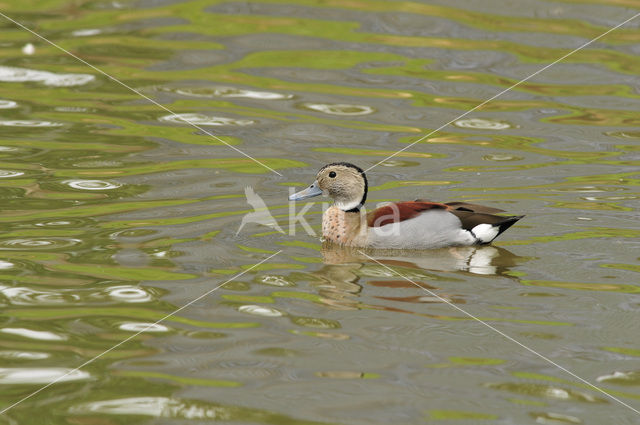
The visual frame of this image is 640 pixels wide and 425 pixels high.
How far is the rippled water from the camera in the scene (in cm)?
691

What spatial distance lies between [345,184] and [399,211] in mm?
960

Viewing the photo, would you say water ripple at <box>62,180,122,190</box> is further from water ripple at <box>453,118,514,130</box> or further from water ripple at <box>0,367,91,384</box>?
water ripple at <box>453,118,514,130</box>

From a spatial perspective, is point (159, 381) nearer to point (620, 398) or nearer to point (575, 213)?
point (620, 398)

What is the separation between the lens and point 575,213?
10508mm

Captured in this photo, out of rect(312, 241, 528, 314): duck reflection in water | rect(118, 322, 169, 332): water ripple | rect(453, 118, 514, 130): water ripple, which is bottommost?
rect(118, 322, 169, 332): water ripple

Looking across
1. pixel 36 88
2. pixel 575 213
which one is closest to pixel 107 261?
pixel 575 213

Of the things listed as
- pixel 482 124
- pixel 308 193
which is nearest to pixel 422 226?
pixel 308 193

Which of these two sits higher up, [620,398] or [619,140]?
[619,140]

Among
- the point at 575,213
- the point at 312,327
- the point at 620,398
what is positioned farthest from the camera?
the point at 575,213

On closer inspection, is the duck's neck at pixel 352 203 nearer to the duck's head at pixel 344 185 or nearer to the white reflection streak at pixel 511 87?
the duck's head at pixel 344 185

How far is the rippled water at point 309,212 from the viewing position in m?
6.91

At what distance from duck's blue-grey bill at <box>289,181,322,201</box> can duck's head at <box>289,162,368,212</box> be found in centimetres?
2

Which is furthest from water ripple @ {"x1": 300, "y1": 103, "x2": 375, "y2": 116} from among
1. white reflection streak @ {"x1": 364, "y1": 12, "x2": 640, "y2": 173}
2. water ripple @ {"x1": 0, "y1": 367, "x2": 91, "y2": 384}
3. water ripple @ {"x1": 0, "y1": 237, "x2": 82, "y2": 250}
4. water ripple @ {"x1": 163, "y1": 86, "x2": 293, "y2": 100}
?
water ripple @ {"x1": 0, "y1": 367, "x2": 91, "y2": 384}

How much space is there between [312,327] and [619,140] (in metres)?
6.96
